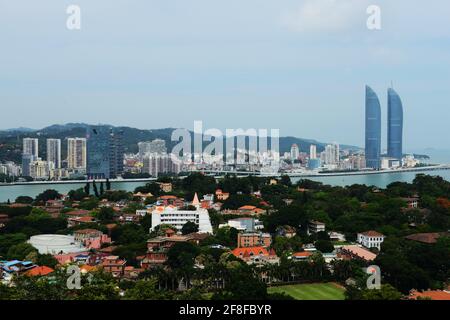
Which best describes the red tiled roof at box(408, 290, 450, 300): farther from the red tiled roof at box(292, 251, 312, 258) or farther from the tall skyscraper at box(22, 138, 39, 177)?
the tall skyscraper at box(22, 138, 39, 177)

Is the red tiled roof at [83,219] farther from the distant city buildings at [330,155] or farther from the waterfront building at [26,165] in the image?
the distant city buildings at [330,155]

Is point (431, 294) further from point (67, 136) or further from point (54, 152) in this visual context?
point (67, 136)

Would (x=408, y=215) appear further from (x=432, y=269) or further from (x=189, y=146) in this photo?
(x=189, y=146)

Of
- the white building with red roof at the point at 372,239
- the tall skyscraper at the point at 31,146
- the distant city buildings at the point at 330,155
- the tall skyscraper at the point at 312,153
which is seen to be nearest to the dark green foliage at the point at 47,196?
the white building with red roof at the point at 372,239

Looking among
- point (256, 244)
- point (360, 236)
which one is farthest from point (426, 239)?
point (256, 244)

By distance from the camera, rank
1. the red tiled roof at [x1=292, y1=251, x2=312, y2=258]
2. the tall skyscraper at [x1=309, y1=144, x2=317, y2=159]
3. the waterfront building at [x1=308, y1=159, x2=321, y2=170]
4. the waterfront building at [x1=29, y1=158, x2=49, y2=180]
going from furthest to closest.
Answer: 1. the tall skyscraper at [x1=309, y1=144, x2=317, y2=159]
2. the waterfront building at [x1=308, y1=159, x2=321, y2=170]
3. the waterfront building at [x1=29, y1=158, x2=49, y2=180]
4. the red tiled roof at [x1=292, y1=251, x2=312, y2=258]

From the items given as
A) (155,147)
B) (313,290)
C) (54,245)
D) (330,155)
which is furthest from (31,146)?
(313,290)

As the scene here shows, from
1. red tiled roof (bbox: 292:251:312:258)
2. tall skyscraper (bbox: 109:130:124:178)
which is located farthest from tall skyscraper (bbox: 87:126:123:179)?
red tiled roof (bbox: 292:251:312:258)
